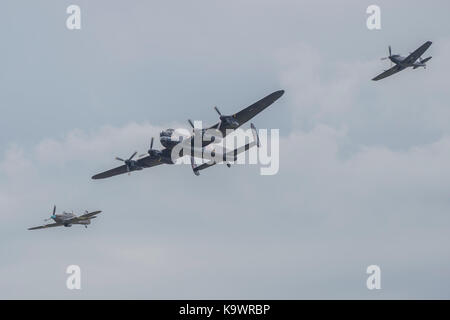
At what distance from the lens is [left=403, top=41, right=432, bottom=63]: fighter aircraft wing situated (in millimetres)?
79500

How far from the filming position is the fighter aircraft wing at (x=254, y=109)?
Answer: 63375mm

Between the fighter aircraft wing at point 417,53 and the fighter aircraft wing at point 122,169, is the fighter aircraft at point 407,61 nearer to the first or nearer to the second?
the fighter aircraft wing at point 417,53

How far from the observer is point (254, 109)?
64.9m

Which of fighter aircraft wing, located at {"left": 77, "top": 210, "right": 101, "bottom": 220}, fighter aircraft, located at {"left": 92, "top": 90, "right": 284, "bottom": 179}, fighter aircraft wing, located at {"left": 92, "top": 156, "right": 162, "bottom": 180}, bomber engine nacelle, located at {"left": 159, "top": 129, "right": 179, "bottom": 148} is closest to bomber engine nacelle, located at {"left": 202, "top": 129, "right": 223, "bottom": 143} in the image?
fighter aircraft, located at {"left": 92, "top": 90, "right": 284, "bottom": 179}

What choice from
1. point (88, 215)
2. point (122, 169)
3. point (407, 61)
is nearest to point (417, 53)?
point (407, 61)

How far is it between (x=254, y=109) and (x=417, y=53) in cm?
2611

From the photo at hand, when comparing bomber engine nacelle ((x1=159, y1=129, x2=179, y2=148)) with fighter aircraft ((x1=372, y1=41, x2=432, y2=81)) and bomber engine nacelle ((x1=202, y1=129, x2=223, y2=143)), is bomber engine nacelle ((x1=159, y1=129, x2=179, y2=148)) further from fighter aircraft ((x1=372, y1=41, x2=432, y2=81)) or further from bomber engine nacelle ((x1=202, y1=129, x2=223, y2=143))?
fighter aircraft ((x1=372, y1=41, x2=432, y2=81))

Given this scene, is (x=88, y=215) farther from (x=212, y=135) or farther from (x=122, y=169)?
(x=212, y=135)
